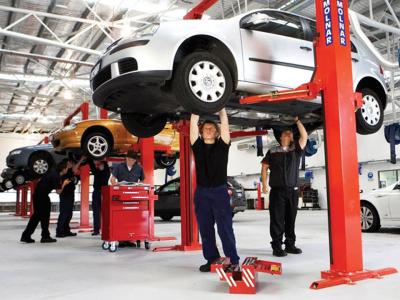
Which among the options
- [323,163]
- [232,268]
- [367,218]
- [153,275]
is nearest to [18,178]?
[367,218]

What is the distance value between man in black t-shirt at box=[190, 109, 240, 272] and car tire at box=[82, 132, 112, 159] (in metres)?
4.03

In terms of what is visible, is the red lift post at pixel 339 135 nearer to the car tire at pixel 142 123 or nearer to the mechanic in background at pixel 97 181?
the car tire at pixel 142 123

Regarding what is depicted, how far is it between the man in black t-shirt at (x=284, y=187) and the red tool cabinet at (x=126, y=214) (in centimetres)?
184

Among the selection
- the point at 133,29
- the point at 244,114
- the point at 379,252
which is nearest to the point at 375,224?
the point at 379,252

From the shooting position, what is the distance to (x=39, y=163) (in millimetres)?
10930

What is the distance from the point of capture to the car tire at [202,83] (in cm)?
355

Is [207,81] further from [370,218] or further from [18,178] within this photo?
[18,178]

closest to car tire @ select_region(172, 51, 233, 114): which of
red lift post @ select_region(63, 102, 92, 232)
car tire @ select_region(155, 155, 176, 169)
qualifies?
car tire @ select_region(155, 155, 176, 169)

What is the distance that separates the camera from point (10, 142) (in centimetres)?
2498

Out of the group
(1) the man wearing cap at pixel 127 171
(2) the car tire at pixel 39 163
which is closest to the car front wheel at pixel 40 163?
(2) the car tire at pixel 39 163

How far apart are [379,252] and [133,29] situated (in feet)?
24.7

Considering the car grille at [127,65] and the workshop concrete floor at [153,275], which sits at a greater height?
the car grille at [127,65]

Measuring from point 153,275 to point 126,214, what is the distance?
6.57ft

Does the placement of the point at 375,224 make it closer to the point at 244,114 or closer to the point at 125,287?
the point at 244,114
